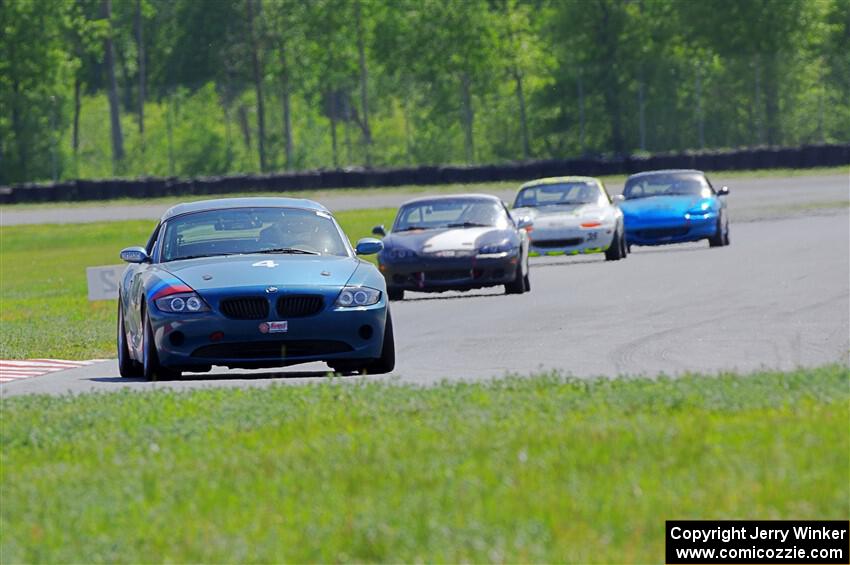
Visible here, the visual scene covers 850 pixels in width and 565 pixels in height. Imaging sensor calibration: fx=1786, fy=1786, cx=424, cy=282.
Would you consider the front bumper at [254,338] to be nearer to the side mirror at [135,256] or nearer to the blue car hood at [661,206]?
the side mirror at [135,256]

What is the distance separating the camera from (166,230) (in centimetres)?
1410

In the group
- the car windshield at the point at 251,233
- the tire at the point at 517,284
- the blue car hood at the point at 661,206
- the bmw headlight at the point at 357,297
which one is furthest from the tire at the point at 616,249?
the bmw headlight at the point at 357,297

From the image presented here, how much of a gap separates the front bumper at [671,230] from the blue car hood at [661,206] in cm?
13

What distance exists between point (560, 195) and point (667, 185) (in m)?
2.98

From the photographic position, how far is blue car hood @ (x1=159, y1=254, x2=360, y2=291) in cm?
1262

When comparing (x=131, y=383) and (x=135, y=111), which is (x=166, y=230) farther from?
(x=135, y=111)

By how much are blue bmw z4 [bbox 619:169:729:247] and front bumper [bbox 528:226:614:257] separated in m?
2.63

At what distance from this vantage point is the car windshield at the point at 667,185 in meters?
30.6

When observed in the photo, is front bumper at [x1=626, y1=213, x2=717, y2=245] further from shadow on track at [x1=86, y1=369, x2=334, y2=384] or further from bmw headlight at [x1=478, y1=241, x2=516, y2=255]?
shadow on track at [x1=86, y1=369, x2=334, y2=384]

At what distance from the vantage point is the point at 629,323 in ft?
57.0

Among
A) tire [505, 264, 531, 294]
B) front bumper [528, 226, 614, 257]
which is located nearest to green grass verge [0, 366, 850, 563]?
tire [505, 264, 531, 294]

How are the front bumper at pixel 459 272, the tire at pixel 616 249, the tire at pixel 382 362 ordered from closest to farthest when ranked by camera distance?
the tire at pixel 382 362
the front bumper at pixel 459 272
the tire at pixel 616 249

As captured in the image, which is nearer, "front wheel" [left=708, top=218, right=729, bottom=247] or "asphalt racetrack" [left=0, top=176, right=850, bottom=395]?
"asphalt racetrack" [left=0, top=176, right=850, bottom=395]

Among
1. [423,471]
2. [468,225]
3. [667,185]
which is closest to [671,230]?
[667,185]
